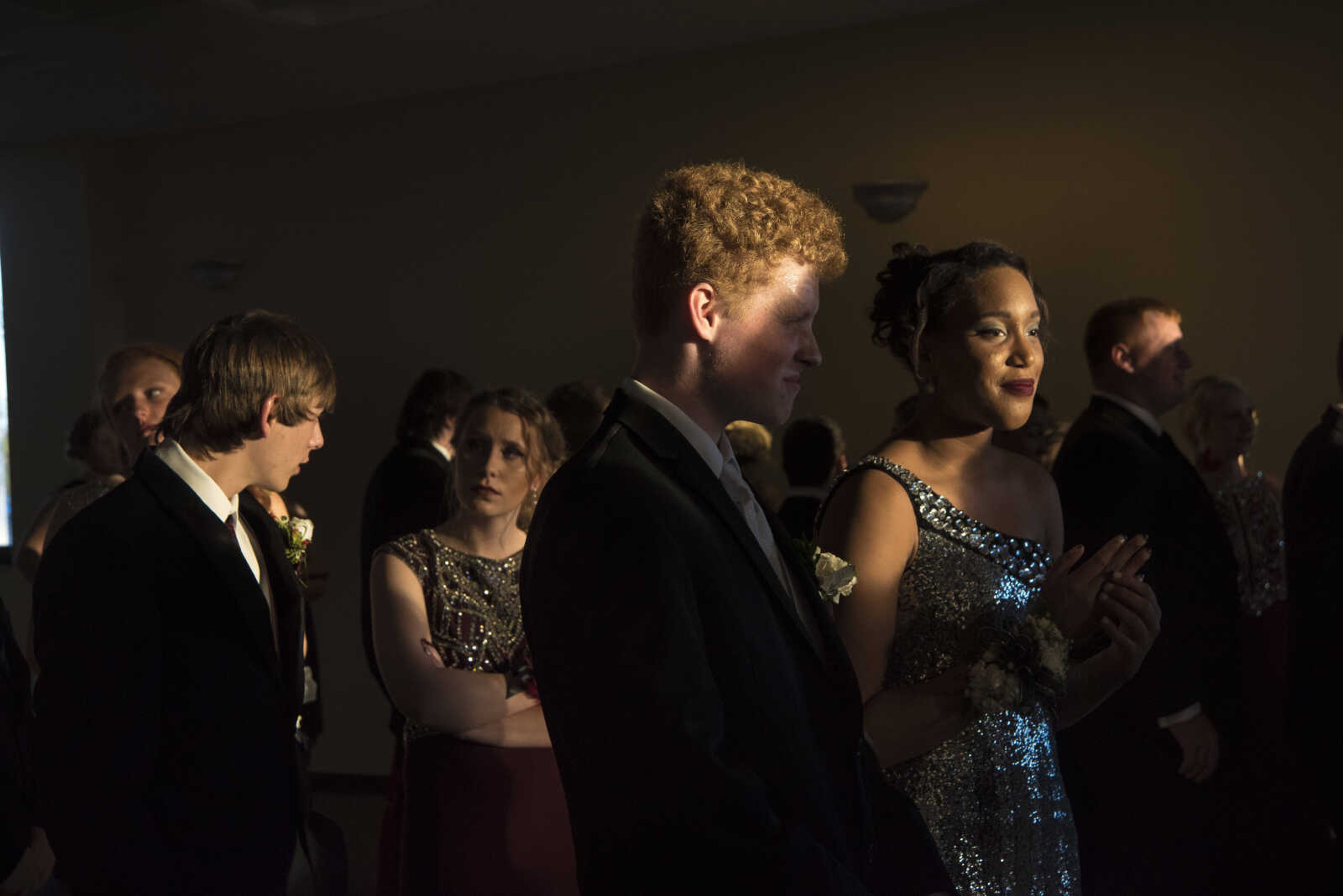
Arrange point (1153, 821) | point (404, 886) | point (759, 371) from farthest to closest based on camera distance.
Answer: point (1153, 821)
point (404, 886)
point (759, 371)

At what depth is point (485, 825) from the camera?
2.63m

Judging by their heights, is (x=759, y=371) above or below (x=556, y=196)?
below

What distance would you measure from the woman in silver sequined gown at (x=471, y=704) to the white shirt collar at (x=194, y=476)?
757 mm

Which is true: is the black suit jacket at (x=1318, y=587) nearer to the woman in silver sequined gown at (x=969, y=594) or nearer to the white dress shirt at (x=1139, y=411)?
the white dress shirt at (x=1139, y=411)

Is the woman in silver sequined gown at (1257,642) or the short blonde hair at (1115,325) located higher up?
the short blonde hair at (1115,325)

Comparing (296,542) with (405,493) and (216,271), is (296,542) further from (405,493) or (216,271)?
(216,271)

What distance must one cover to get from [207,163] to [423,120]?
1.50 m

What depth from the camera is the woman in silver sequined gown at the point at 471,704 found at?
8.60 feet

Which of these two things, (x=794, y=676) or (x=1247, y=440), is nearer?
(x=794, y=676)

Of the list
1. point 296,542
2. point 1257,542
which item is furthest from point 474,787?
point 1257,542

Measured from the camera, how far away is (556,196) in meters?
6.54

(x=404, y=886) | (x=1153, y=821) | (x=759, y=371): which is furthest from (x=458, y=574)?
(x=1153, y=821)

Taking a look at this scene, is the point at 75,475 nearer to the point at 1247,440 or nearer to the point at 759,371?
the point at 1247,440

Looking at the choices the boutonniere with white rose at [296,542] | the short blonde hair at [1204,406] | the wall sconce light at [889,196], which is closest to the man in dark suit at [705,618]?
the boutonniere with white rose at [296,542]
